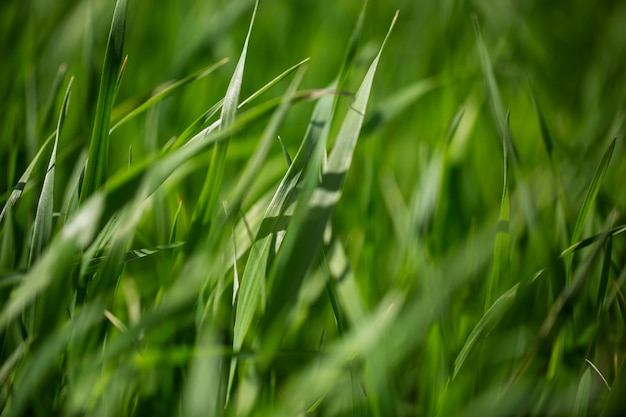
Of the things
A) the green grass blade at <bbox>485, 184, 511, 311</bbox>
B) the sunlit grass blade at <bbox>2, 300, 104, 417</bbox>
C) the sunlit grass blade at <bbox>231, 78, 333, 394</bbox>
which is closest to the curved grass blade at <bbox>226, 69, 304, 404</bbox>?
the sunlit grass blade at <bbox>231, 78, 333, 394</bbox>

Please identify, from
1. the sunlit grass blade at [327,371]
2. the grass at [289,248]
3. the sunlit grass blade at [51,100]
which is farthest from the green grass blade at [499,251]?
the sunlit grass blade at [51,100]

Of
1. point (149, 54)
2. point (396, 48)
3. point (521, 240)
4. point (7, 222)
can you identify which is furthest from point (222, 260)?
point (396, 48)

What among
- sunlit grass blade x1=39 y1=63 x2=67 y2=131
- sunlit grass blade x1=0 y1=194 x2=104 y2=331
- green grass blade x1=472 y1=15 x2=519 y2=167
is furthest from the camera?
sunlit grass blade x1=39 y1=63 x2=67 y2=131

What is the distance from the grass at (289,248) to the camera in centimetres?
39

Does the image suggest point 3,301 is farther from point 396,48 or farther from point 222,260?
point 396,48

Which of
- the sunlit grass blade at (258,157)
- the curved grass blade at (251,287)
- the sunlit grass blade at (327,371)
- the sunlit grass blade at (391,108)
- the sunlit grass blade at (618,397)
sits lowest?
the sunlit grass blade at (618,397)

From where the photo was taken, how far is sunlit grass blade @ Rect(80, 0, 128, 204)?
428 millimetres

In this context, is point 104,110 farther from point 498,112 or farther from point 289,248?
point 498,112

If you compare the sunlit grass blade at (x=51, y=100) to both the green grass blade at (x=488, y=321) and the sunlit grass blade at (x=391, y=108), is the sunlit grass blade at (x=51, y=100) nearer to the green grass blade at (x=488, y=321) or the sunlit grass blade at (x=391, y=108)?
the sunlit grass blade at (x=391, y=108)

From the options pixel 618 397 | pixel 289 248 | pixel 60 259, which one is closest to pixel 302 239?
pixel 289 248

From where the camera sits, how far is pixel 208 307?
431mm

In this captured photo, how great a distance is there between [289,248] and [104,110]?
7.8 inches

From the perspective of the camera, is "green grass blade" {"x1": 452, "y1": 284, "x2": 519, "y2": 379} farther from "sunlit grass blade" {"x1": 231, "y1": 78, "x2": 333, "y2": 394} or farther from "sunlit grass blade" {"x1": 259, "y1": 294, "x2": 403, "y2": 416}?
"sunlit grass blade" {"x1": 231, "y1": 78, "x2": 333, "y2": 394}

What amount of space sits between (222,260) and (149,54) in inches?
28.1
